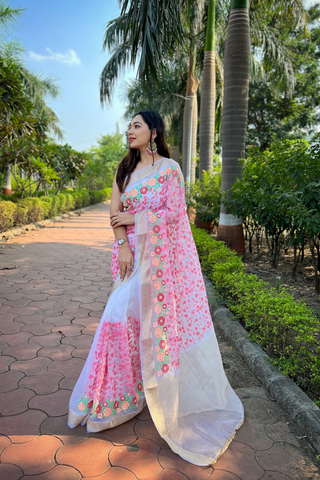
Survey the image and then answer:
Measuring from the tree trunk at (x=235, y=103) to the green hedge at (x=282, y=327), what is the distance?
1.83 metres

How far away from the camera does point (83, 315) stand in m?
3.51

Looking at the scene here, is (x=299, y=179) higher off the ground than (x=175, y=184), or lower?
higher

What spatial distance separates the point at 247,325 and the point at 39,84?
802 inches

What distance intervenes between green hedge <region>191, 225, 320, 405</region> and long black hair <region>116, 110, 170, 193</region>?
56.5 inches

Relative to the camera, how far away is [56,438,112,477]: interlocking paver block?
160 centimetres

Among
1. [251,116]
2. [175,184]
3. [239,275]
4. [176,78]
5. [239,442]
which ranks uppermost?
[176,78]

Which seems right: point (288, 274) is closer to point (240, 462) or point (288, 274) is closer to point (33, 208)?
point (240, 462)

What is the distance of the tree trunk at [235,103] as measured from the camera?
5176 mm

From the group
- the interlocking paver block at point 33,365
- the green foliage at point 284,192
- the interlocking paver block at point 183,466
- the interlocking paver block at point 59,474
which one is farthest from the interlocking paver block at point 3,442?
the green foliage at point 284,192

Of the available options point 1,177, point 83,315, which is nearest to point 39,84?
point 1,177

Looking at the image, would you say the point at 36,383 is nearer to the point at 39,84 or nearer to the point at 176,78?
the point at 176,78

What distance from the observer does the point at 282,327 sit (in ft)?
8.07

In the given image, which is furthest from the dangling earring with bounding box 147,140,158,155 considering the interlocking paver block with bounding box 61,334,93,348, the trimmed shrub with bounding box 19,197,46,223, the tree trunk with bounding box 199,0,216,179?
the trimmed shrub with bounding box 19,197,46,223

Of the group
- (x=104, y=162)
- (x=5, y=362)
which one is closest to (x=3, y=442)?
(x=5, y=362)
